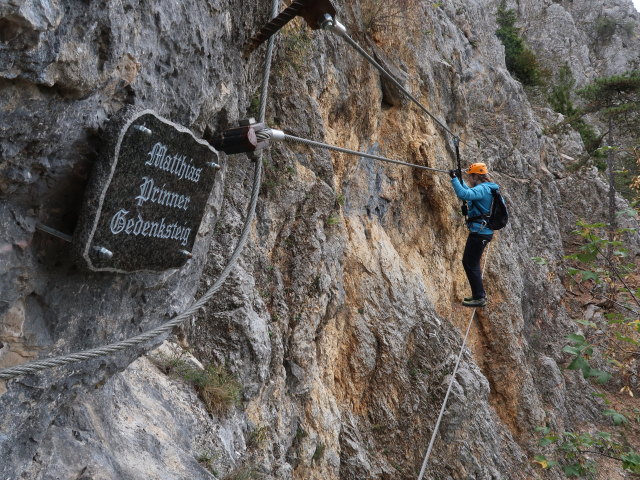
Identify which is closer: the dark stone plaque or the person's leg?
the dark stone plaque

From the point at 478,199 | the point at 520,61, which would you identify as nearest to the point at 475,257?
the point at 478,199

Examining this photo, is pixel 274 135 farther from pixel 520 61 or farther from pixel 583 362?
pixel 520 61

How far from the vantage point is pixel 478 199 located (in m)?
7.29

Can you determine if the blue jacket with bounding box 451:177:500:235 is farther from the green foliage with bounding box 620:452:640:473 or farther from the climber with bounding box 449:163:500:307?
the green foliage with bounding box 620:452:640:473

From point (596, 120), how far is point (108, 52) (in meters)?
34.2

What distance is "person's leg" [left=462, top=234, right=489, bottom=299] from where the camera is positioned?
25.2ft

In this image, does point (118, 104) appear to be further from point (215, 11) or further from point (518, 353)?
point (518, 353)

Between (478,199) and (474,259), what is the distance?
1.09 metres

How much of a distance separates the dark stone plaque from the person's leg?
19.6 ft

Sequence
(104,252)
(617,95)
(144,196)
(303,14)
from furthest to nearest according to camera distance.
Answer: (617,95)
(303,14)
(144,196)
(104,252)

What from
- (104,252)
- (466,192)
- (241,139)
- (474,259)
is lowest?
(104,252)

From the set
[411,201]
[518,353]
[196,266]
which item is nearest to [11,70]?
[196,266]

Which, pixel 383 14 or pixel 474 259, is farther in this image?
pixel 383 14

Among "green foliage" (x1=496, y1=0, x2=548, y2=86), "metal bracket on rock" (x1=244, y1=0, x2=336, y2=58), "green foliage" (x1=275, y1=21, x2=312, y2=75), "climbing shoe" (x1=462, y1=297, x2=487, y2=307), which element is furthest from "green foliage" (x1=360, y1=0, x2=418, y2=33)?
"green foliage" (x1=496, y1=0, x2=548, y2=86)
